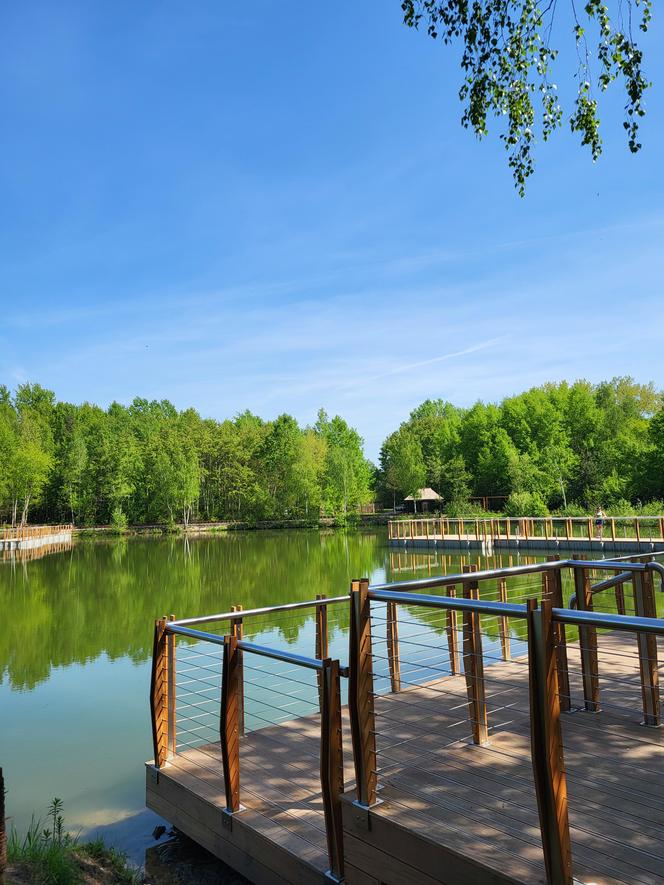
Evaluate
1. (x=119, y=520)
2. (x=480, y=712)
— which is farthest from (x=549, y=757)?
(x=119, y=520)

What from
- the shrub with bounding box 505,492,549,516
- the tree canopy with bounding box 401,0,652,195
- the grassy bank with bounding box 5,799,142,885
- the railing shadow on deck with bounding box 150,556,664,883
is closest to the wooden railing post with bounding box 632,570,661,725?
the railing shadow on deck with bounding box 150,556,664,883

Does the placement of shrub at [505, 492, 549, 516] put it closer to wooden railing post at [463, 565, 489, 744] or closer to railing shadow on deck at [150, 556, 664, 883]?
railing shadow on deck at [150, 556, 664, 883]

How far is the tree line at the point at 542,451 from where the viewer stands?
41156 mm

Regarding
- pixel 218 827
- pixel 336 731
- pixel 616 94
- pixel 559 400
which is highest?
pixel 559 400

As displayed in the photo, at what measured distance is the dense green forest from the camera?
46594 mm

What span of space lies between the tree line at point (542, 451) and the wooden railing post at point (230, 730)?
116 feet

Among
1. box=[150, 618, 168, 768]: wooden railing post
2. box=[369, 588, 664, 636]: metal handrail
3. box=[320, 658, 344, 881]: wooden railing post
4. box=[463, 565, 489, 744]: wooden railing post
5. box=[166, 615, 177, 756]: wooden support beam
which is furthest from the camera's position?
box=[166, 615, 177, 756]: wooden support beam

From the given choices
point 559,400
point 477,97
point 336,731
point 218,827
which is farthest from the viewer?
point 559,400

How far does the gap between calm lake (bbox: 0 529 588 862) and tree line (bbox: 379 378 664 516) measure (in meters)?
19.8

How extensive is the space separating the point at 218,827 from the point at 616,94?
6.08m

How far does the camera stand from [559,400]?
170 ft

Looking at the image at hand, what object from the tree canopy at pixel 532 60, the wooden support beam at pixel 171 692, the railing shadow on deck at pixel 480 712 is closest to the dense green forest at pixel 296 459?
the tree canopy at pixel 532 60

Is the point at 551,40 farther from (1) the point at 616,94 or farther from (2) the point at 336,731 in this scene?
(2) the point at 336,731

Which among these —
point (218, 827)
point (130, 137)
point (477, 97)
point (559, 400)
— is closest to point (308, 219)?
point (130, 137)
